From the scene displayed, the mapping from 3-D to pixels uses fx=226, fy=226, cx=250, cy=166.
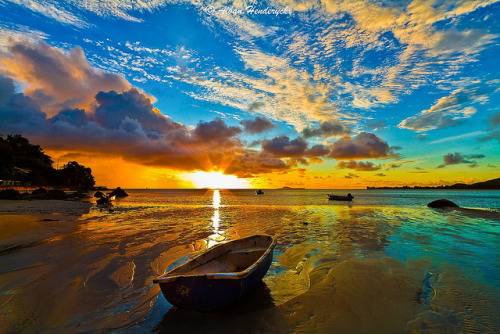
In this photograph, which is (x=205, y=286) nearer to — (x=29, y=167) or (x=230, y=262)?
(x=230, y=262)

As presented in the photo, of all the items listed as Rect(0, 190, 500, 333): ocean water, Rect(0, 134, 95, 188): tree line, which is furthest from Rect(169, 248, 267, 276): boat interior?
Rect(0, 134, 95, 188): tree line

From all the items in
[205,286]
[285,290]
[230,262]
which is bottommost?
[285,290]

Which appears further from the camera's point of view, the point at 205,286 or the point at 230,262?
the point at 230,262

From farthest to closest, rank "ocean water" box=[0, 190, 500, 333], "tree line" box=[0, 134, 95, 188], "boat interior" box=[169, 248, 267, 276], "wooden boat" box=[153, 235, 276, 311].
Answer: "tree line" box=[0, 134, 95, 188], "boat interior" box=[169, 248, 267, 276], "ocean water" box=[0, 190, 500, 333], "wooden boat" box=[153, 235, 276, 311]

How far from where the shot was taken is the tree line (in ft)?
241

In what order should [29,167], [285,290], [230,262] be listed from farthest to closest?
[29,167] → [230,262] → [285,290]

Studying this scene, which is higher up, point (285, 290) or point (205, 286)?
point (205, 286)

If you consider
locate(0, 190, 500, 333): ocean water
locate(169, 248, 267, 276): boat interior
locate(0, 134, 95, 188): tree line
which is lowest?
locate(0, 190, 500, 333): ocean water

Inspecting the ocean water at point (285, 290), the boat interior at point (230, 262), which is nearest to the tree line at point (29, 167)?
the ocean water at point (285, 290)

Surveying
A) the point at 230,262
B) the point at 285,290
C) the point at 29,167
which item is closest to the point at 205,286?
the point at 230,262

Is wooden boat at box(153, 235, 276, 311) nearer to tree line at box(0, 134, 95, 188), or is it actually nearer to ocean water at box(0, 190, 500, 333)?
ocean water at box(0, 190, 500, 333)

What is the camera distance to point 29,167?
294 feet

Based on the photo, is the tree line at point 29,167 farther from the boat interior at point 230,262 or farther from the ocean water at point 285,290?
the boat interior at point 230,262

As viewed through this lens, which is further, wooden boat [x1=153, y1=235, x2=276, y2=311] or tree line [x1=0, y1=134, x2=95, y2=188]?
tree line [x1=0, y1=134, x2=95, y2=188]
